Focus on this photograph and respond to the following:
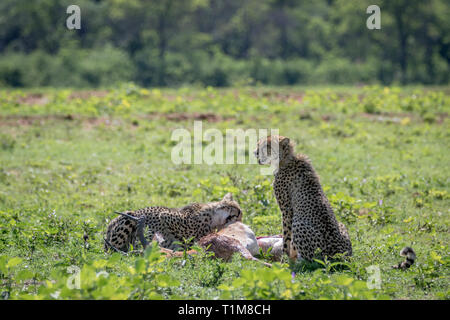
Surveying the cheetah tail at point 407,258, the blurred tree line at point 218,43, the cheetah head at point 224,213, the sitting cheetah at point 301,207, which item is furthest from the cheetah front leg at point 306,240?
the blurred tree line at point 218,43

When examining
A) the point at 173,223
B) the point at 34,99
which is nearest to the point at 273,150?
the point at 173,223

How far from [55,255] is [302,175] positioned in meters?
3.03

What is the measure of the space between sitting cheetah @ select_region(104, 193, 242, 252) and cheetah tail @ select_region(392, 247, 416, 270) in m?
2.19

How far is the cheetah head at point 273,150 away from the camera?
24.7 ft

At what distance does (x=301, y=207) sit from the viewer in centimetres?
707

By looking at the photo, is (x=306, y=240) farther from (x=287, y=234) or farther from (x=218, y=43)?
(x=218, y=43)

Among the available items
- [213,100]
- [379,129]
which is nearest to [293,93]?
[213,100]

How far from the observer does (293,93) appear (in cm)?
2214

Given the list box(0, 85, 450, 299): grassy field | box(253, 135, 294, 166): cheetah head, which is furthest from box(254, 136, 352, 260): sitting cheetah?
box(0, 85, 450, 299): grassy field

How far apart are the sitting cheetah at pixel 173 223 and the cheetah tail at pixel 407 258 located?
219 cm

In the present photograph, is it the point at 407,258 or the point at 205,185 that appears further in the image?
the point at 205,185

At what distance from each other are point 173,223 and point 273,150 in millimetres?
1537

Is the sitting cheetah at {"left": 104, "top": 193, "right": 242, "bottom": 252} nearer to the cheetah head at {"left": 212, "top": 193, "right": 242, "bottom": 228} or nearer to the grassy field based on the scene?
the cheetah head at {"left": 212, "top": 193, "right": 242, "bottom": 228}
